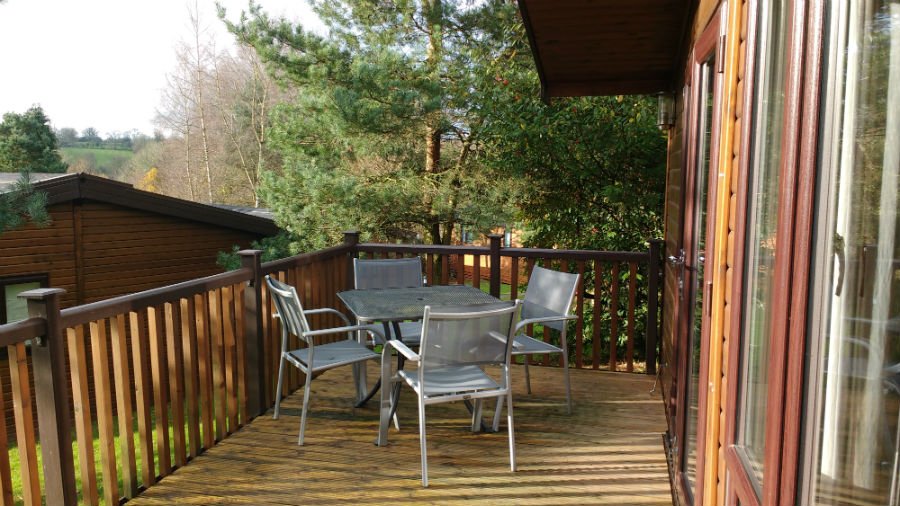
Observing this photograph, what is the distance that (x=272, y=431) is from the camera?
409 cm

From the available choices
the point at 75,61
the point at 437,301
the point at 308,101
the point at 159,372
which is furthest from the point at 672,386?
the point at 75,61

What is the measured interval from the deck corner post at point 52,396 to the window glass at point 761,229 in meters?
2.38

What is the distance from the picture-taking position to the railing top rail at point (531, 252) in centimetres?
525

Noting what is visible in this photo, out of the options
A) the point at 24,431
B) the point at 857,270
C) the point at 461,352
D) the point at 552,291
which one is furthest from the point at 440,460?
the point at 857,270

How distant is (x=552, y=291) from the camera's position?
462 centimetres

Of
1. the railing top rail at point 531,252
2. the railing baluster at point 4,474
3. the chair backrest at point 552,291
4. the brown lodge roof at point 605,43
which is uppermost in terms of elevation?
the brown lodge roof at point 605,43

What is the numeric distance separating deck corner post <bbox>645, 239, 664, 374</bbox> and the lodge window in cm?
718

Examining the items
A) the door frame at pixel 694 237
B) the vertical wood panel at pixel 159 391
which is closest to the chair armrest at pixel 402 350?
the vertical wood panel at pixel 159 391

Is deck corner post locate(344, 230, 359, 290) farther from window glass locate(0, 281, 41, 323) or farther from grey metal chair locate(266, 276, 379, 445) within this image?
window glass locate(0, 281, 41, 323)

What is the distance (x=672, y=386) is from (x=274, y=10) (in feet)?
32.3

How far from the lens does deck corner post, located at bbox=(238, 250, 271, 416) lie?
13.7ft

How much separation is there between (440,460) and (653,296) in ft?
7.45

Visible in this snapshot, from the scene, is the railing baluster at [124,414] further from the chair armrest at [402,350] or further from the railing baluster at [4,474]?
the chair armrest at [402,350]

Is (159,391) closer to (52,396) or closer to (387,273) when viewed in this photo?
(52,396)
